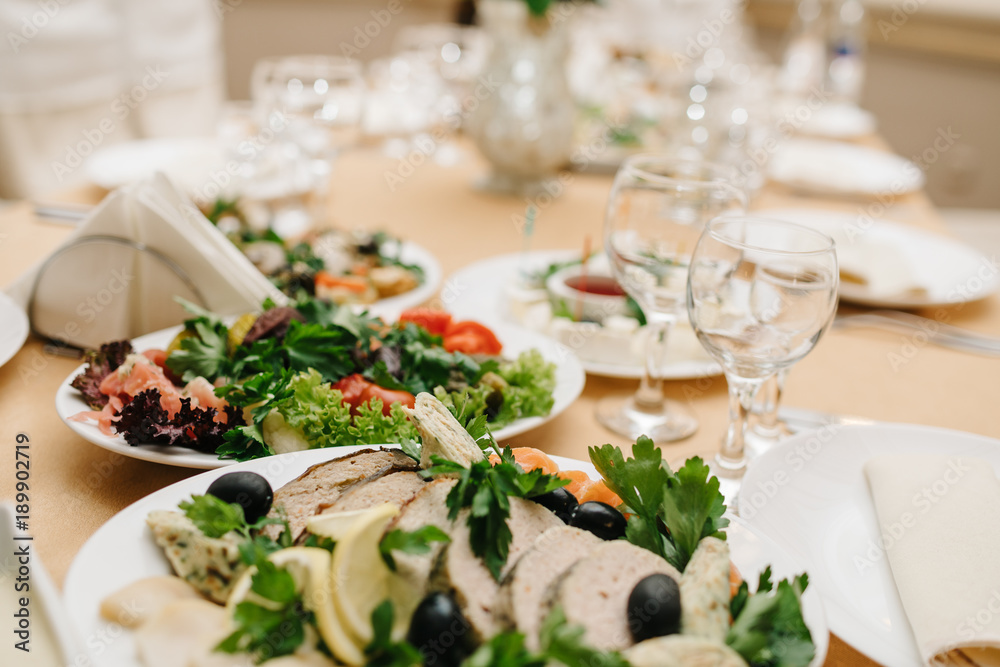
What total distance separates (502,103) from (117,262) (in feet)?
4.48

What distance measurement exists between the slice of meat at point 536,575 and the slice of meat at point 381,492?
0.15 meters

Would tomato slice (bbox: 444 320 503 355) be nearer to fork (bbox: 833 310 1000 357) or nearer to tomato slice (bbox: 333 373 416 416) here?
tomato slice (bbox: 333 373 416 416)

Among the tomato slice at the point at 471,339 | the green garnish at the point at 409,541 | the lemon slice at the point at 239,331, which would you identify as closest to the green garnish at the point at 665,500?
the green garnish at the point at 409,541

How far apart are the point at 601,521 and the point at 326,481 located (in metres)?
0.30

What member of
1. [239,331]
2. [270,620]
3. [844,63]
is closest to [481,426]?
[270,620]

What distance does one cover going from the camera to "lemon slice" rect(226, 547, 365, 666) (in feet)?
2.11

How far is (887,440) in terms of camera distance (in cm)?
114

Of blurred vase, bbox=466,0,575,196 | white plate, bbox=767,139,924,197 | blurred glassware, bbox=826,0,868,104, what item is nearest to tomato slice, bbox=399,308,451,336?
blurred vase, bbox=466,0,575,196

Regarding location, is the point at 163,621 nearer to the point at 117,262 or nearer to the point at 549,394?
the point at 549,394

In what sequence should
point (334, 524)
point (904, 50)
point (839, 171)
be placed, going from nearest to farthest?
point (334, 524), point (839, 171), point (904, 50)

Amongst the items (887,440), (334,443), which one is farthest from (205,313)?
(887,440)

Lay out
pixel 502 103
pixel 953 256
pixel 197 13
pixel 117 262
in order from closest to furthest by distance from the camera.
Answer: pixel 117 262 → pixel 953 256 → pixel 502 103 → pixel 197 13

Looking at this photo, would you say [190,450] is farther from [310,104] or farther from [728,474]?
[310,104]

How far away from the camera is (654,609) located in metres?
0.67
